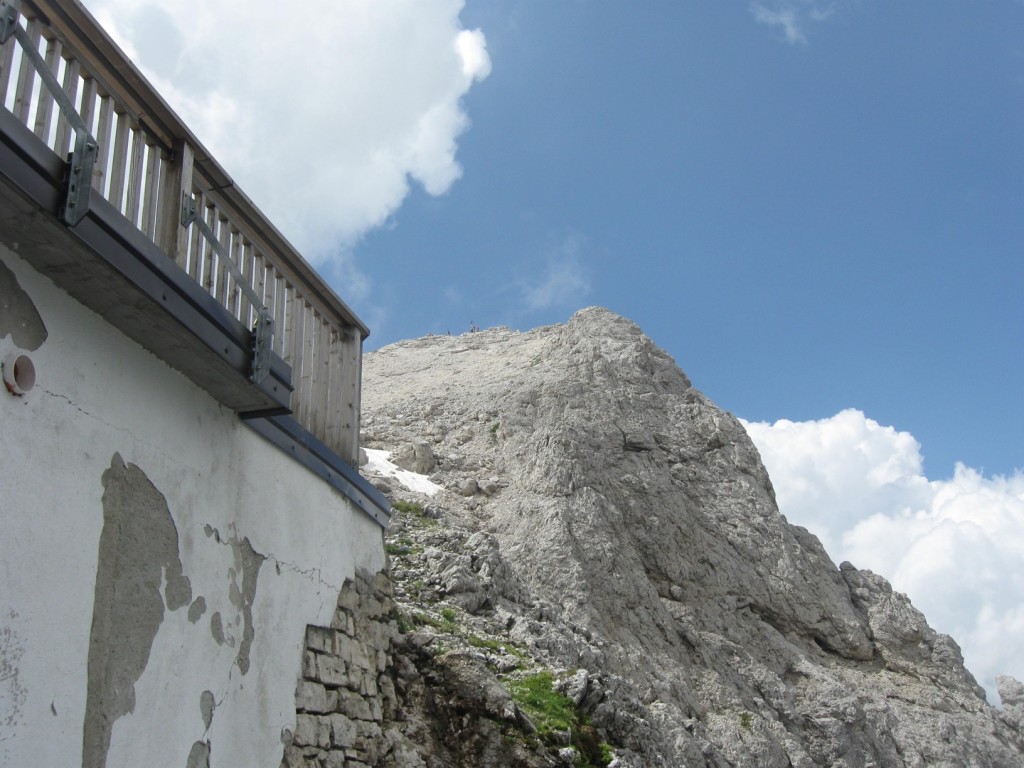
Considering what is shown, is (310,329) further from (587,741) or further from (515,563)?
(515,563)

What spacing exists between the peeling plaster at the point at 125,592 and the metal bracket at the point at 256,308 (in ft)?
2.90

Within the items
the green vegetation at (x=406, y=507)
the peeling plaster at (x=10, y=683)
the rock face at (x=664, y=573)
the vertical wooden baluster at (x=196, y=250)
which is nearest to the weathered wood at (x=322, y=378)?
the vertical wooden baluster at (x=196, y=250)

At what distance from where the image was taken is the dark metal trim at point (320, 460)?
6.15 meters

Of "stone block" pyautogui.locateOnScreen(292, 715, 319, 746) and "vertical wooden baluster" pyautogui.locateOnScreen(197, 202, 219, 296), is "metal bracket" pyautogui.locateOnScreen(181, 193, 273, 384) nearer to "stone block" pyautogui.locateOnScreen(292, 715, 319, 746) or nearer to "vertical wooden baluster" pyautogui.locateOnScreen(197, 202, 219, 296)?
"vertical wooden baluster" pyautogui.locateOnScreen(197, 202, 219, 296)

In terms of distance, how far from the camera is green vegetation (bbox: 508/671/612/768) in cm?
800

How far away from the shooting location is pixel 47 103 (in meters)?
4.64

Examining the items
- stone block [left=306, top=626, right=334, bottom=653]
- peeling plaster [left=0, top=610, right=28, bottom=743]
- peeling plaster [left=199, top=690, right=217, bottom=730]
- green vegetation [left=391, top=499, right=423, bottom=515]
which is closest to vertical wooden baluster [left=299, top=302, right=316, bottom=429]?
stone block [left=306, top=626, right=334, bottom=653]

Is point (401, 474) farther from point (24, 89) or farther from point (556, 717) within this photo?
point (24, 89)

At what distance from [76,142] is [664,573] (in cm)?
1673

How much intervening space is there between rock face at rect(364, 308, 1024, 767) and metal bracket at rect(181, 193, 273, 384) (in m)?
6.35

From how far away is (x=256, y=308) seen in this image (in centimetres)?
568

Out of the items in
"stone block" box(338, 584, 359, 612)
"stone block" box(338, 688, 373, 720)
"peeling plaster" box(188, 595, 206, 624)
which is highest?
"stone block" box(338, 584, 359, 612)

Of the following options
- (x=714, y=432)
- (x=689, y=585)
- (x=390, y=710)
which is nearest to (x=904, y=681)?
(x=689, y=585)

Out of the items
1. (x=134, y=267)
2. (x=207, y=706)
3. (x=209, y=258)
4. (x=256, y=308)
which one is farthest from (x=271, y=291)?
(x=207, y=706)
